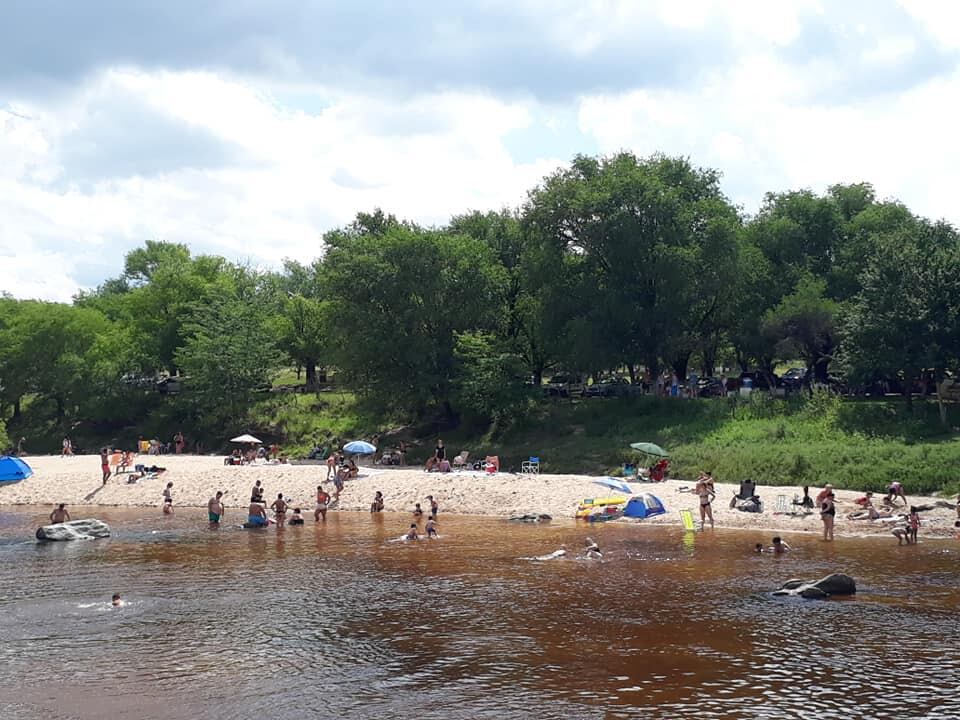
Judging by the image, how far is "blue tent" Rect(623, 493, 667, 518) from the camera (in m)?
39.1

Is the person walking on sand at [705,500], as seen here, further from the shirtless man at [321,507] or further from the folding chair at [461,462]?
the shirtless man at [321,507]

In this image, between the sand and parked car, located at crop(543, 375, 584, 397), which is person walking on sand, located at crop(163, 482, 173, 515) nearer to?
the sand

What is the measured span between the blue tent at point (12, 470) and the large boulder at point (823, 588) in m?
42.7

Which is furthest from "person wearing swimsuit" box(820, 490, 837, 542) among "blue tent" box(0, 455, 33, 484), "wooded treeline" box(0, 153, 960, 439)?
"blue tent" box(0, 455, 33, 484)

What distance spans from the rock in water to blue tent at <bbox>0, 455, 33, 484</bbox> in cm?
1705

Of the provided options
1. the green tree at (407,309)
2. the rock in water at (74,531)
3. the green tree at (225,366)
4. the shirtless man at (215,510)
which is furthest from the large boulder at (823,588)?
the green tree at (225,366)

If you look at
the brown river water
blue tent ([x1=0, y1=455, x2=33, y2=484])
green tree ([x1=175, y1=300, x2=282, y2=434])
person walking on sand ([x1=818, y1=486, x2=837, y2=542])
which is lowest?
the brown river water

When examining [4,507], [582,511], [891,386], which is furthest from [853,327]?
[4,507]

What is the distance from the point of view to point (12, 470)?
51938 millimetres

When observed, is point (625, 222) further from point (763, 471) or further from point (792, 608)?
point (792, 608)

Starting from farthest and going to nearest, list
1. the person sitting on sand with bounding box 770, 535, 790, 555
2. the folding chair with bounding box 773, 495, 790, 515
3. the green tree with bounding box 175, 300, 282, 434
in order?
the green tree with bounding box 175, 300, 282, 434 < the folding chair with bounding box 773, 495, 790, 515 < the person sitting on sand with bounding box 770, 535, 790, 555

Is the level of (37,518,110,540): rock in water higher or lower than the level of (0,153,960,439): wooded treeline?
lower

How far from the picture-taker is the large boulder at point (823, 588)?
83.3 feet

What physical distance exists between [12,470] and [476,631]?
3922 centimetres
